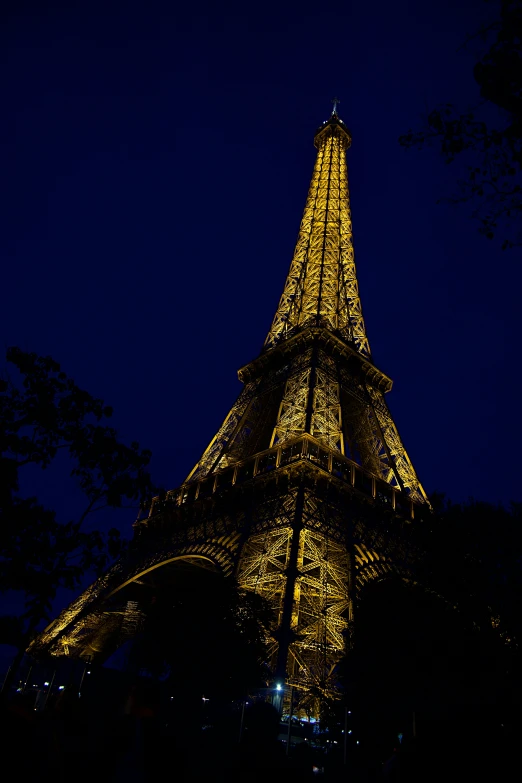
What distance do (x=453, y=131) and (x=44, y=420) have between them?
33.8 feet

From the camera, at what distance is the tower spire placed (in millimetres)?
41125

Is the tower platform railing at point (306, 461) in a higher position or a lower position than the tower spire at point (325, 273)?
lower

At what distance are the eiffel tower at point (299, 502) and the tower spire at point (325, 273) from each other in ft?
0.46

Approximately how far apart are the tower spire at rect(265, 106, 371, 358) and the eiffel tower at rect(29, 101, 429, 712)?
140mm

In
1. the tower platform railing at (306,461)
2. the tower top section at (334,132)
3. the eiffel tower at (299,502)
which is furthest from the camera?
the tower top section at (334,132)

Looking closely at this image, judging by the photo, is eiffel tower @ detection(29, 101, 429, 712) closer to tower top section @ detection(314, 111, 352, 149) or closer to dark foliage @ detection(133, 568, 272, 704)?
dark foliage @ detection(133, 568, 272, 704)

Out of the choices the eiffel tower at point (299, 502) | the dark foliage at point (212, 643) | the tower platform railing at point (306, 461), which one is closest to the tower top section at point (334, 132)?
the eiffel tower at point (299, 502)

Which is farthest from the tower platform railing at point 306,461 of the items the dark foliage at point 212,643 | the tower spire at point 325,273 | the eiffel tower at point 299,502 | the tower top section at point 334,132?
the tower top section at point 334,132

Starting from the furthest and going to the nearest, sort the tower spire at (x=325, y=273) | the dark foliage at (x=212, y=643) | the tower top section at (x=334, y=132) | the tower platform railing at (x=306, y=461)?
the tower top section at (x=334, y=132)
the tower spire at (x=325, y=273)
the tower platform railing at (x=306, y=461)
the dark foliage at (x=212, y=643)

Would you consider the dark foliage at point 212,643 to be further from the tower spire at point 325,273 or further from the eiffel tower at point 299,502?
the tower spire at point 325,273

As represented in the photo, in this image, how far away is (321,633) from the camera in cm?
1969

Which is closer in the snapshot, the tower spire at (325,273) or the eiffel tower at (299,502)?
the eiffel tower at (299,502)

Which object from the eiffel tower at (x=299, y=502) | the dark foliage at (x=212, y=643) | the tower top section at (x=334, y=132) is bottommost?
the dark foliage at (x=212, y=643)

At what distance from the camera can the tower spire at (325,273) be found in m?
41.1
